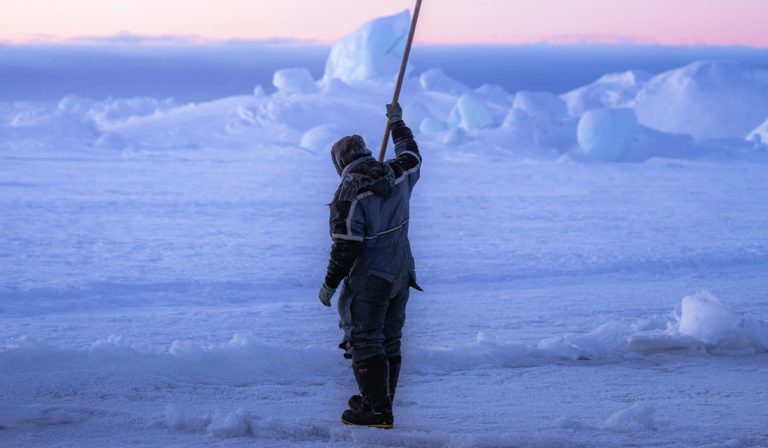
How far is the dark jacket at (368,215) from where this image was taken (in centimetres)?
317

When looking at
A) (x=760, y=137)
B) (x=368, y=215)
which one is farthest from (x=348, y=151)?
(x=760, y=137)

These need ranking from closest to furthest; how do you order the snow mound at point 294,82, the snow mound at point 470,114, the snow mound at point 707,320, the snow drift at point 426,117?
the snow mound at point 707,320 < the snow drift at point 426,117 < the snow mound at point 470,114 < the snow mound at point 294,82

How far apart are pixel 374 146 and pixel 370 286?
17.2m

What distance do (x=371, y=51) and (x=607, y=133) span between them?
8.01 meters

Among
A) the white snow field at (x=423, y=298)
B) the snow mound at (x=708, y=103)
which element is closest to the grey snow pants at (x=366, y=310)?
the white snow field at (x=423, y=298)

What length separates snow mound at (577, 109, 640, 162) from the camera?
1948cm

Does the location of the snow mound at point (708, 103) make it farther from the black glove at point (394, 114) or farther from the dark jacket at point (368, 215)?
the dark jacket at point (368, 215)

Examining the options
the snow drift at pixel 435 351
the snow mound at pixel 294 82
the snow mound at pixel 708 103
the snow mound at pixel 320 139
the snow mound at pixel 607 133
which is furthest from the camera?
the snow mound at pixel 294 82

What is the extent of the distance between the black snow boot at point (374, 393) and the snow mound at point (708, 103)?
23.8 m

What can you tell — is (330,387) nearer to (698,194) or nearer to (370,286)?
(370,286)

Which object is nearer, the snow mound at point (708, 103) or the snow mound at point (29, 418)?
the snow mound at point (29, 418)

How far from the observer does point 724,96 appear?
26.5 m

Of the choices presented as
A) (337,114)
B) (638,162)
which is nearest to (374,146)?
(337,114)

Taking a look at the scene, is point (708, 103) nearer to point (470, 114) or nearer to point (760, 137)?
point (760, 137)
